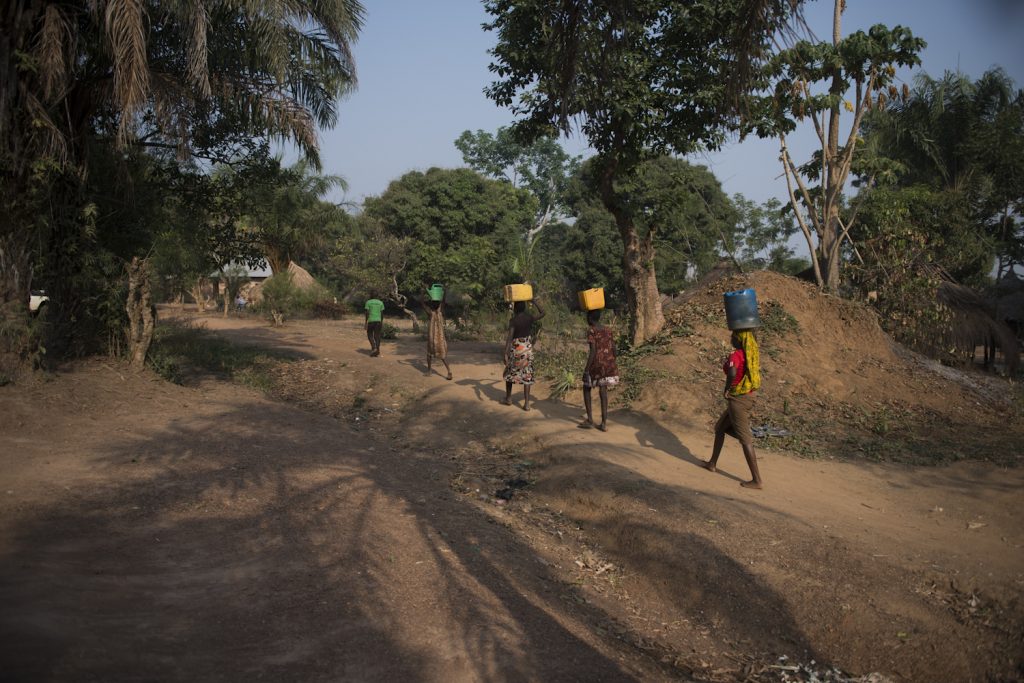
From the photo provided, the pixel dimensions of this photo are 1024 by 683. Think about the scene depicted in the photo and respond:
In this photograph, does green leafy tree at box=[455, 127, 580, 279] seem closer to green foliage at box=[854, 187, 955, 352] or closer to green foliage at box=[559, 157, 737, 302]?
green foliage at box=[559, 157, 737, 302]

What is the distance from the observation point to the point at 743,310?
7.13 m

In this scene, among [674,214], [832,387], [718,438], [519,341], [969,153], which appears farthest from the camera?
[969,153]

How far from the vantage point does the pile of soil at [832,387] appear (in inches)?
373

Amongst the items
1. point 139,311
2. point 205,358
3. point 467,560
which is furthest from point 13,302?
point 467,560

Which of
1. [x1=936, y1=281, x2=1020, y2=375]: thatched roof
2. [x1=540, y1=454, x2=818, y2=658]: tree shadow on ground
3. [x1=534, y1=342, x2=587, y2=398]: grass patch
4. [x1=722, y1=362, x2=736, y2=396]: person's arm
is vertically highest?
[x1=936, y1=281, x2=1020, y2=375]: thatched roof

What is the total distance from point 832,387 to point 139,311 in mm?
10691

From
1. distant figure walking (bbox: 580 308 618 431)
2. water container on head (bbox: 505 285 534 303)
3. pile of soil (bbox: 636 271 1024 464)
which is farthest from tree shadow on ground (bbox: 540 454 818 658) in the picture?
water container on head (bbox: 505 285 534 303)

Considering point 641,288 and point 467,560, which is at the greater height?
point 641,288

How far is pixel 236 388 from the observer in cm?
1198

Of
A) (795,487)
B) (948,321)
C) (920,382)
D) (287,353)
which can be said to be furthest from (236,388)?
(948,321)

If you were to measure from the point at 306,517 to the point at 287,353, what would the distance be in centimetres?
1224

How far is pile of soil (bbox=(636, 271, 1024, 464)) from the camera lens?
948 cm

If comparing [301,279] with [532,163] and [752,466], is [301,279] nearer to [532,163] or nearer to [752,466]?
[532,163]

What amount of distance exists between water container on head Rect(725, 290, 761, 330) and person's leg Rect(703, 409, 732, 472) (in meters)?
0.89
